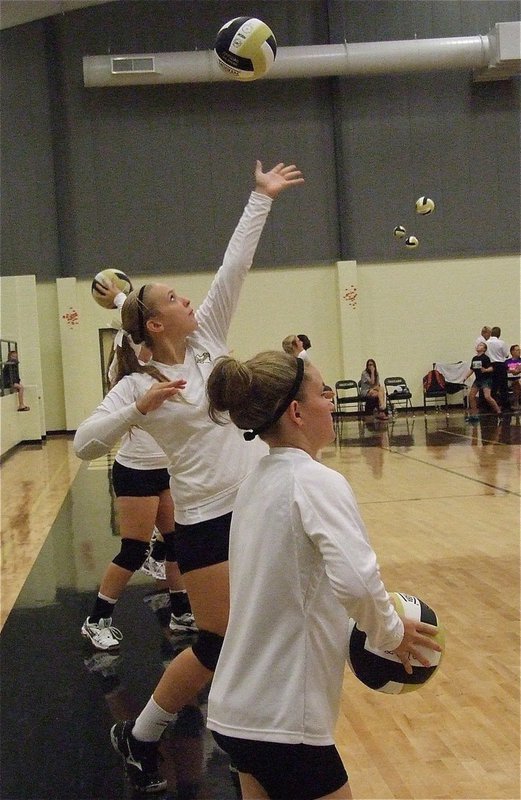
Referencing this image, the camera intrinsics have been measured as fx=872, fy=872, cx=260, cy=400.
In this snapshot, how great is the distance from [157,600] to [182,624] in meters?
0.67

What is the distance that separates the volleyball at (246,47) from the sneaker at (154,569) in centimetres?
308

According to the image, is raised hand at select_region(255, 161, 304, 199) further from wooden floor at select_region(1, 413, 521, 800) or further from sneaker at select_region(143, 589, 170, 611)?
sneaker at select_region(143, 589, 170, 611)

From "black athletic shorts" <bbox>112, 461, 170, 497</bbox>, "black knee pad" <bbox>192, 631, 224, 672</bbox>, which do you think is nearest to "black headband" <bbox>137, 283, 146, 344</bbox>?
"black knee pad" <bbox>192, 631, 224, 672</bbox>

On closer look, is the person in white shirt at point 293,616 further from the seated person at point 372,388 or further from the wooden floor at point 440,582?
the seated person at point 372,388

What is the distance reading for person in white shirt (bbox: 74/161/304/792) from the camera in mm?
2699

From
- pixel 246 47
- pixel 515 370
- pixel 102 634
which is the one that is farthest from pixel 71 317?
pixel 102 634

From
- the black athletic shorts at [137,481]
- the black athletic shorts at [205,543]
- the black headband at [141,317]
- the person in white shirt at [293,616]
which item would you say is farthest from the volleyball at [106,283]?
the person in white shirt at [293,616]

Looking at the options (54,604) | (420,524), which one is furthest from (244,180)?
(54,604)

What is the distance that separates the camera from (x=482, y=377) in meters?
16.5

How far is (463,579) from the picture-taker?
16.9ft

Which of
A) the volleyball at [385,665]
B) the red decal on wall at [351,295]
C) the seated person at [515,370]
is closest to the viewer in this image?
the volleyball at [385,665]

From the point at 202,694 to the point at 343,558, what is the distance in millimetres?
2267

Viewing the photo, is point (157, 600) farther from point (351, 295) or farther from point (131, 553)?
point (351, 295)

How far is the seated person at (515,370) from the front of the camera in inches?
648
